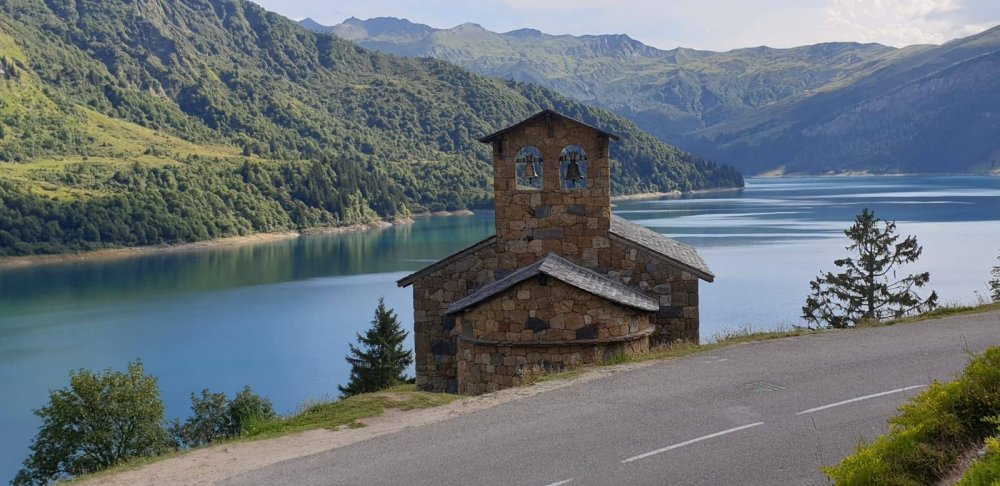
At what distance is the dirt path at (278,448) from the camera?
1212 centimetres

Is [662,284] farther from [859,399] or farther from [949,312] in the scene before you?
[859,399]

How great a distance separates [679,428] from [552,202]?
969cm

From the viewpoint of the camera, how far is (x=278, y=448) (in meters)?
13.3

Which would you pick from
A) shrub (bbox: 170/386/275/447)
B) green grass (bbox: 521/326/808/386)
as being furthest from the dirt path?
shrub (bbox: 170/386/275/447)

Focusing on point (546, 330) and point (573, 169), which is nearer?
point (546, 330)

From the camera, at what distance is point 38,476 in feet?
104

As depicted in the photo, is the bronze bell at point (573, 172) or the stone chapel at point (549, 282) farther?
the bronze bell at point (573, 172)

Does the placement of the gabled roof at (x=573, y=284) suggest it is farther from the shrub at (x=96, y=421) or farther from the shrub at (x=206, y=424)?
the shrub at (x=206, y=424)

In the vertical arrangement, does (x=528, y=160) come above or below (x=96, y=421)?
above

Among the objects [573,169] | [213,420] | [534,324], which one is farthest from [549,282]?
[213,420]

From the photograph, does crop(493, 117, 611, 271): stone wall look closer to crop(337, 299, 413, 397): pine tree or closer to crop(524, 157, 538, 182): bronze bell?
crop(524, 157, 538, 182): bronze bell

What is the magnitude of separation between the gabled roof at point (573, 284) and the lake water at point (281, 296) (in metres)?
29.4

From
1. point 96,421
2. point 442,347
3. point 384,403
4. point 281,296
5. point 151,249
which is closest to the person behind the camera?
point 384,403

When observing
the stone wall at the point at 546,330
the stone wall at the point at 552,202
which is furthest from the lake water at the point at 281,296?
the stone wall at the point at 546,330
